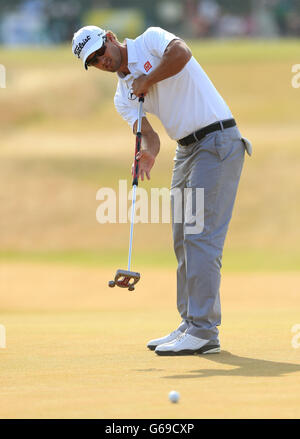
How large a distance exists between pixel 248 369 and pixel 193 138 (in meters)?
1.65

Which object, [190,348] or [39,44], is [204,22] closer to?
[39,44]

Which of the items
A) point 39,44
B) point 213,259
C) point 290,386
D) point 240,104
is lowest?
point 290,386

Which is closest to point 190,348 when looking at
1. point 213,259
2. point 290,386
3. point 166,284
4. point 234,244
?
point 213,259

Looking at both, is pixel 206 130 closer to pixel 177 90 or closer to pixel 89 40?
pixel 177 90

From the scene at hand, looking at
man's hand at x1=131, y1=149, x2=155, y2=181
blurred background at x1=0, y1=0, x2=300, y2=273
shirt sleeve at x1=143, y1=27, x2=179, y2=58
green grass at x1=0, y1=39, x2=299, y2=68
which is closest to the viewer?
shirt sleeve at x1=143, y1=27, x2=179, y2=58

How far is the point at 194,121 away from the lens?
6.11 m

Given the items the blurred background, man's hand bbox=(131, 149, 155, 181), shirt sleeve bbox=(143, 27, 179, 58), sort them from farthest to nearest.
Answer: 1. the blurred background
2. man's hand bbox=(131, 149, 155, 181)
3. shirt sleeve bbox=(143, 27, 179, 58)

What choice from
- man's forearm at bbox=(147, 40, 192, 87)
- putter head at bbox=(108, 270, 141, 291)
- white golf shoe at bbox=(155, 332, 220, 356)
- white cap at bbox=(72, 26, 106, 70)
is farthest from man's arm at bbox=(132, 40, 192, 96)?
white golf shoe at bbox=(155, 332, 220, 356)

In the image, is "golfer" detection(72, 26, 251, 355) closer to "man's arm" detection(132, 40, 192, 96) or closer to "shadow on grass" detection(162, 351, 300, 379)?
"man's arm" detection(132, 40, 192, 96)

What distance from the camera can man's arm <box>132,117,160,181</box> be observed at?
21.0ft

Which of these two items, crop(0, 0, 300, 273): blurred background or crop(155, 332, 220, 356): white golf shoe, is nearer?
crop(155, 332, 220, 356): white golf shoe

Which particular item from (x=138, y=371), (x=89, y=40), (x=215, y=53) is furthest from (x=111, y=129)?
(x=138, y=371)

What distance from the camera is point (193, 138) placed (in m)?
6.15

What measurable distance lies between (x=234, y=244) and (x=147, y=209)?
1.94m
